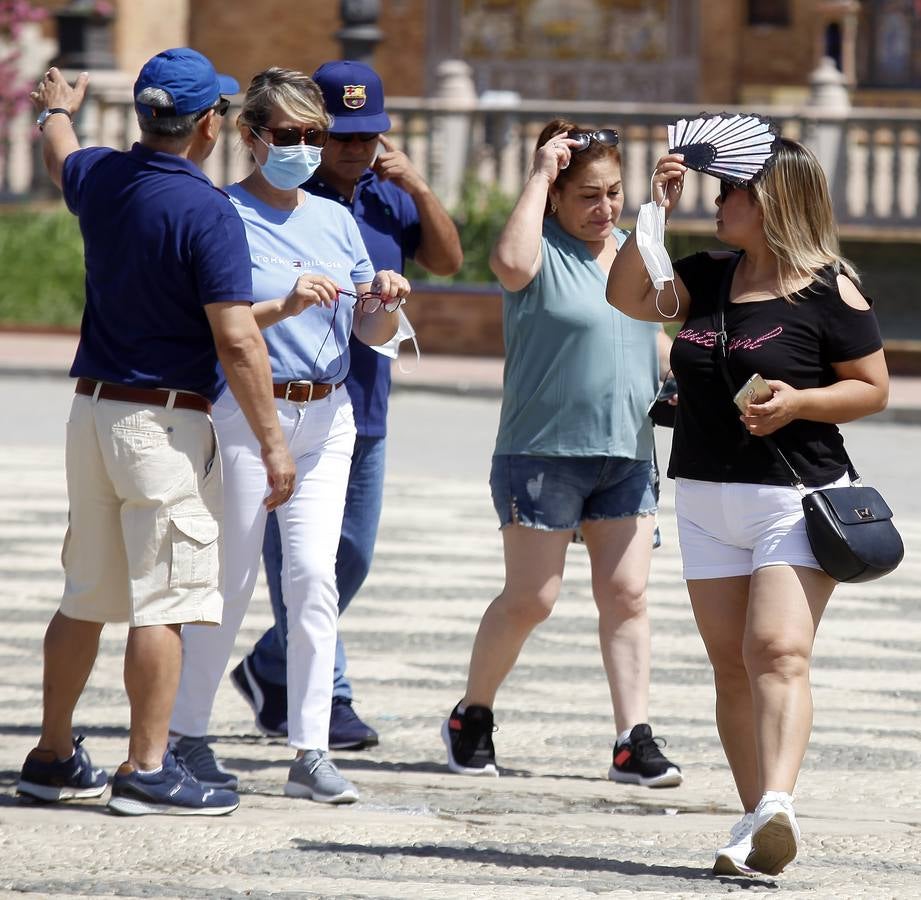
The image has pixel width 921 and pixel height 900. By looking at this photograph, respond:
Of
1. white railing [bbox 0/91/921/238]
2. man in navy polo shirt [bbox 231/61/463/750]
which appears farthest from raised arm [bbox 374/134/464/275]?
white railing [bbox 0/91/921/238]

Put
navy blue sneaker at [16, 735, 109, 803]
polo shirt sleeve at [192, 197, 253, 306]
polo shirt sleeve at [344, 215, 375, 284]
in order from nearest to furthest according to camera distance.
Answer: polo shirt sleeve at [192, 197, 253, 306] → navy blue sneaker at [16, 735, 109, 803] → polo shirt sleeve at [344, 215, 375, 284]

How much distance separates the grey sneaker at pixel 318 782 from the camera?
5.76 m

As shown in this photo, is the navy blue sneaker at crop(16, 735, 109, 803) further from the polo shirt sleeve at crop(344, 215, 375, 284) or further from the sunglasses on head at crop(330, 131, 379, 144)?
the sunglasses on head at crop(330, 131, 379, 144)

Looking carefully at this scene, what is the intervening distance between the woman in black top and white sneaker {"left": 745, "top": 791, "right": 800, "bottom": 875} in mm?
93

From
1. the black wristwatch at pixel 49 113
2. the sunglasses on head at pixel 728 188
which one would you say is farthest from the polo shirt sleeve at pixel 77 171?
the sunglasses on head at pixel 728 188

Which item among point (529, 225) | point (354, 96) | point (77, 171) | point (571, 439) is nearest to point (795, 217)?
point (529, 225)

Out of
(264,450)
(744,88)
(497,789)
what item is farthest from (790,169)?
(744,88)

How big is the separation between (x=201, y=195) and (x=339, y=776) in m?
1.63

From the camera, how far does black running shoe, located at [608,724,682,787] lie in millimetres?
6164

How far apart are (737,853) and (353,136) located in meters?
2.64

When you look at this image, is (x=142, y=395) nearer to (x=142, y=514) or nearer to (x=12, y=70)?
(x=142, y=514)

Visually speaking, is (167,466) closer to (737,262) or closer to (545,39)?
(737,262)

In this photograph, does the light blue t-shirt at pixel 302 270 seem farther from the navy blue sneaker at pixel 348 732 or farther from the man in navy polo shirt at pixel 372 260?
the navy blue sneaker at pixel 348 732

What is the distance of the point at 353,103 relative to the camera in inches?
252
